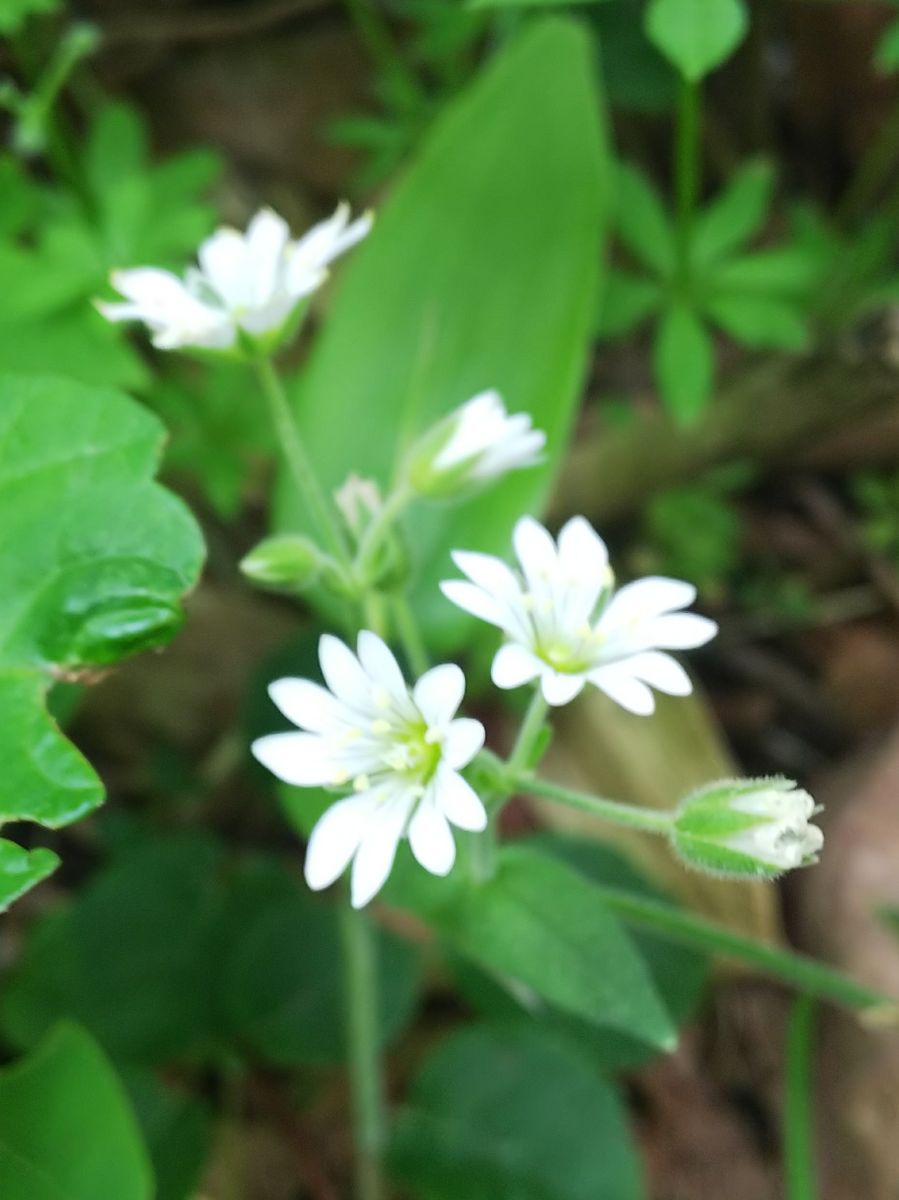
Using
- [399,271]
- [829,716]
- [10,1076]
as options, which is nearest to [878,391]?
[829,716]

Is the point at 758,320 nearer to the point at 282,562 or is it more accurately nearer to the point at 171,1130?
the point at 282,562

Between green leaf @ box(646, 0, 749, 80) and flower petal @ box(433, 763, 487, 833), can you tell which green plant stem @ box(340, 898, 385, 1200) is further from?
green leaf @ box(646, 0, 749, 80)

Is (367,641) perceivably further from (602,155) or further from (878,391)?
(878,391)

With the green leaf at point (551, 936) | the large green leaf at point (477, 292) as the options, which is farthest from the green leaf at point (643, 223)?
the green leaf at point (551, 936)

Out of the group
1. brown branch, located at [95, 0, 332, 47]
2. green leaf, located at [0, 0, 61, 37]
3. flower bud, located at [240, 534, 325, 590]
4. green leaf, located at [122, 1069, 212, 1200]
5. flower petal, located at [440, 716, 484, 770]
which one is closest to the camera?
flower petal, located at [440, 716, 484, 770]

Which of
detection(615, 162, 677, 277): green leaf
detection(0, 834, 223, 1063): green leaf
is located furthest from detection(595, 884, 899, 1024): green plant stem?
detection(615, 162, 677, 277): green leaf

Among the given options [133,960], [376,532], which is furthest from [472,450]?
[133,960]

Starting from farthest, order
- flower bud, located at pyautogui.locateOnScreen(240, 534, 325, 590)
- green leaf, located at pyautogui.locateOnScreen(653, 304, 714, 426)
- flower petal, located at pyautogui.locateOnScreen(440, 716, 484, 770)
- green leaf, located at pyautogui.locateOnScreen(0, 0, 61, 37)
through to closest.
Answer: green leaf, located at pyautogui.locateOnScreen(653, 304, 714, 426), green leaf, located at pyautogui.locateOnScreen(0, 0, 61, 37), flower bud, located at pyautogui.locateOnScreen(240, 534, 325, 590), flower petal, located at pyautogui.locateOnScreen(440, 716, 484, 770)
